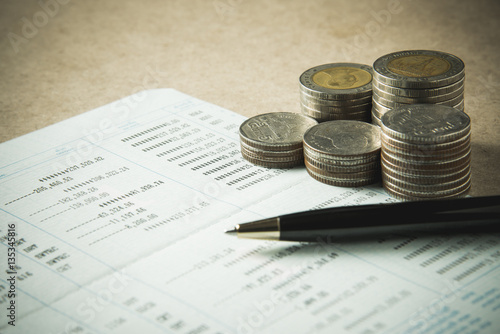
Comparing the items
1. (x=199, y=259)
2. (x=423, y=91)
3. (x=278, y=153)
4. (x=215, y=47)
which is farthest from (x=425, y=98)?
(x=215, y=47)

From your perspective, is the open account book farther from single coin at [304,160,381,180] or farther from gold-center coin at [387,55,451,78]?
gold-center coin at [387,55,451,78]

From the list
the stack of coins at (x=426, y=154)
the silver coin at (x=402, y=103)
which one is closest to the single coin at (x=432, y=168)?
the stack of coins at (x=426, y=154)

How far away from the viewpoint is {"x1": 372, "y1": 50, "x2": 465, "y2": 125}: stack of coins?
41.7 inches

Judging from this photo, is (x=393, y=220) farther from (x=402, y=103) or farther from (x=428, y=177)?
(x=402, y=103)

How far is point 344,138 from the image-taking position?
1.08 meters

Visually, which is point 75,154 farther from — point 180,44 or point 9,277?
point 180,44

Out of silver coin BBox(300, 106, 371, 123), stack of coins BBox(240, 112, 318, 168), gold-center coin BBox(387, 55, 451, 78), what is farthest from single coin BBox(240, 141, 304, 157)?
gold-center coin BBox(387, 55, 451, 78)

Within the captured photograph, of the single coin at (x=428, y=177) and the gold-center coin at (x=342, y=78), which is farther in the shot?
the gold-center coin at (x=342, y=78)

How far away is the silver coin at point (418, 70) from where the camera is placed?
106cm

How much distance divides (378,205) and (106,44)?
1161mm

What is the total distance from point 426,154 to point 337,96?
10.4 inches

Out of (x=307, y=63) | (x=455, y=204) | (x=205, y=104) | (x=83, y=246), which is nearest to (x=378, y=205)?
(x=455, y=204)

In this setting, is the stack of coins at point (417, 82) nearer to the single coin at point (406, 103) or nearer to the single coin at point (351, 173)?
the single coin at point (406, 103)

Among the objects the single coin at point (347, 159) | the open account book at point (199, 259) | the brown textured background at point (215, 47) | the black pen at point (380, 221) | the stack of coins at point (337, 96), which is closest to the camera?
the open account book at point (199, 259)
